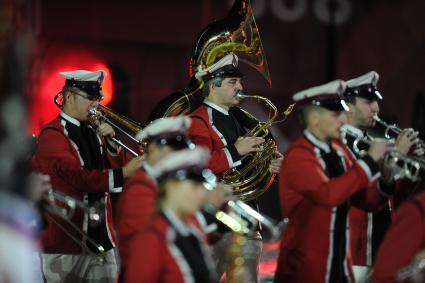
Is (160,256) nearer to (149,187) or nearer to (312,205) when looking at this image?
(149,187)

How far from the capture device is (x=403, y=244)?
610cm

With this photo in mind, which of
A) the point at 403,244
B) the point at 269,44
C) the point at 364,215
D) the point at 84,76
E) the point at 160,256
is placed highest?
the point at 84,76

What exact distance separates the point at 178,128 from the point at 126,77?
26.6 feet

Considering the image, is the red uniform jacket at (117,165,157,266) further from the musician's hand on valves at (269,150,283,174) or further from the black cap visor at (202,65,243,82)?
the black cap visor at (202,65,243,82)

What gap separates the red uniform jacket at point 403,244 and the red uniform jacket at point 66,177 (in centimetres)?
255

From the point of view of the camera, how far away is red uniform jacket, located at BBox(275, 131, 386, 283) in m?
6.70

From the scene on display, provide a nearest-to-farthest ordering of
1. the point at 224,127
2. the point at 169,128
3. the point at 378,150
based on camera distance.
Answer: the point at 169,128 < the point at 378,150 < the point at 224,127

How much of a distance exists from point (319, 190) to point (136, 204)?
109 cm

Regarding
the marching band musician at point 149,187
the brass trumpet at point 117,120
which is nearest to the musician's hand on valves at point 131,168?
the brass trumpet at point 117,120

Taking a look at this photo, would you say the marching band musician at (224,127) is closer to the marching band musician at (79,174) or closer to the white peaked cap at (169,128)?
the marching band musician at (79,174)

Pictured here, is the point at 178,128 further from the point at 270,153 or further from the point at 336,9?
the point at 336,9

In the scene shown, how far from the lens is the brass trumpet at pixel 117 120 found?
8508 millimetres

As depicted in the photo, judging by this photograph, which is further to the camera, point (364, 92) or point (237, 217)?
point (364, 92)

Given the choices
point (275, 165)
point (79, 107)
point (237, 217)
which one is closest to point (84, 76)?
point (79, 107)
